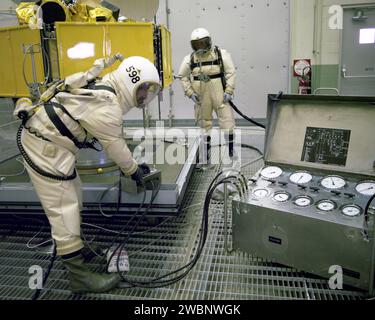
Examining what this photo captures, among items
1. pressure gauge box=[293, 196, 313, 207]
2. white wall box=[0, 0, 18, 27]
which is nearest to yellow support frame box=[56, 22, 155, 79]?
pressure gauge box=[293, 196, 313, 207]

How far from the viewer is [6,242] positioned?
3.09m

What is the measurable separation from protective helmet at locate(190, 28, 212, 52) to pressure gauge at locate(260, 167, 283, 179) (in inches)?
95.7

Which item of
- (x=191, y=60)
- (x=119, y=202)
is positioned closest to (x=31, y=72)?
(x=119, y=202)

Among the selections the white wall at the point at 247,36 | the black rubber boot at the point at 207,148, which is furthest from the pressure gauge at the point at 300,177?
the white wall at the point at 247,36

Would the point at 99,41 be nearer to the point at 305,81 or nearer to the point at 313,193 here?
the point at 313,193

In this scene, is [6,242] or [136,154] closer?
[6,242]

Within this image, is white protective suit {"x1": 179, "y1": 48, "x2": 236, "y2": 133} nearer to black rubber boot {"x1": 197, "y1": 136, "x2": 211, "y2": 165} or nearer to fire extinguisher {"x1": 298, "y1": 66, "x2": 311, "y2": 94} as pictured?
black rubber boot {"x1": 197, "y1": 136, "x2": 211, "y2": 165}

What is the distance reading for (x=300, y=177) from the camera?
2666 mm

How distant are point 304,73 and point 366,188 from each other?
14.2ft

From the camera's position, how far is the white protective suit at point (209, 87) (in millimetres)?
4867

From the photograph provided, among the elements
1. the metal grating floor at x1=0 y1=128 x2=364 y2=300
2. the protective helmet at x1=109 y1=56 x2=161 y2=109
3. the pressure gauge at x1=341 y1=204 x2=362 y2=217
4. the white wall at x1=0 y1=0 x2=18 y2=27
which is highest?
the white wall at x1=0 y1=0 x2=18 y2=27

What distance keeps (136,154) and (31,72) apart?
1.33 metres

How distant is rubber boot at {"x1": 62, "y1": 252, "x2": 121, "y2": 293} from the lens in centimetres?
235
